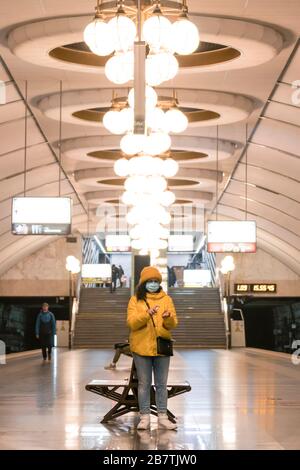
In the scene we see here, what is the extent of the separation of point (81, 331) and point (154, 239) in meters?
14.1

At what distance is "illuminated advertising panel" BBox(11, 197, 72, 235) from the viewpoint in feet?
79.0

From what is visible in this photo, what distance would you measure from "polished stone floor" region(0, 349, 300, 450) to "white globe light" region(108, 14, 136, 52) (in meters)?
4.23

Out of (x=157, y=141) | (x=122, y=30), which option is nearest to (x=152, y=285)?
(x=122, y=30)

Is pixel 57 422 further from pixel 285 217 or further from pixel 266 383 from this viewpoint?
pixel 285 217

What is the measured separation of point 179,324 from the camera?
44062 mm

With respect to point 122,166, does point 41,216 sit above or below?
below

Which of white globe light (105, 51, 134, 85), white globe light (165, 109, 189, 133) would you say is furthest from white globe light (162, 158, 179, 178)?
white globe light (105, 51, 134, 85)

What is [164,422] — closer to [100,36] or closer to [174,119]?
[100,36]

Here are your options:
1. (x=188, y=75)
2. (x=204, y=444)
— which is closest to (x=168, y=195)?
(x=188, y=75)

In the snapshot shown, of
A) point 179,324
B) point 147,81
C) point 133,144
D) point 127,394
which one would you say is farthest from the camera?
point 179,324

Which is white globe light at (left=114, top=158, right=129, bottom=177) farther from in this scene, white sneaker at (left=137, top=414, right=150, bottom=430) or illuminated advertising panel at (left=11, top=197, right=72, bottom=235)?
white sneaker at (left=137, top=414, right=150, bottom=430)

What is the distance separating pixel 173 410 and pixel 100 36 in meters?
4.79

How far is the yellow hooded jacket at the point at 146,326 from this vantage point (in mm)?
10641

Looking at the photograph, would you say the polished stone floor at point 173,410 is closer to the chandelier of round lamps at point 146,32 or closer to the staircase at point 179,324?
the chandelier of round lamps at point 146,32
